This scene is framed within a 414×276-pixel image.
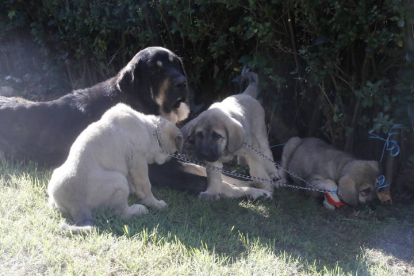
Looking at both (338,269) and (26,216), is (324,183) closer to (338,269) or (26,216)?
(338,269)

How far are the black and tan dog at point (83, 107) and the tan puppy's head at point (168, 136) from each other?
2.88 feet

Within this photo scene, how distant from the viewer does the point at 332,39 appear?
5.02 metres

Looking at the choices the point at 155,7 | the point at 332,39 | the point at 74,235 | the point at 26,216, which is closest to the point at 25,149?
the point at 26,216

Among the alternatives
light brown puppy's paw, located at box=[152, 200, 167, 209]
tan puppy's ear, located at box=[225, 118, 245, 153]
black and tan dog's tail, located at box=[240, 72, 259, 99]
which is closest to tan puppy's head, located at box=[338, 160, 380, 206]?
tan puppy's ear, located at box=[225, 118, 245, 153]

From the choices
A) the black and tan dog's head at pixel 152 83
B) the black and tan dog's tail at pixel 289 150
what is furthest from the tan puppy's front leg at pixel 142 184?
the black and tan dog's tail at pixel 289 150

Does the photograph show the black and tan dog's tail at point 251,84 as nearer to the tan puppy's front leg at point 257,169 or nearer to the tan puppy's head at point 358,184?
the tan puppy's front leg at point 257,169

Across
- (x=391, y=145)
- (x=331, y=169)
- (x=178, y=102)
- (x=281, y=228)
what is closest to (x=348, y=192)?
(x=331, y=169)

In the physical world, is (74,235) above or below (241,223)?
above

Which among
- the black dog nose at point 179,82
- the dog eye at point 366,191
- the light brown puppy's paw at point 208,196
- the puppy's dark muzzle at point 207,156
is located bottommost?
the dog eye at point 366,191

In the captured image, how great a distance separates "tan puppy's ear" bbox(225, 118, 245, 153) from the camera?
4.96 meters

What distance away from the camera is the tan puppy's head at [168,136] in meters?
4.50

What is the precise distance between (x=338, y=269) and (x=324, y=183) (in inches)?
76.0

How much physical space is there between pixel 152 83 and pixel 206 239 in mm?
2382

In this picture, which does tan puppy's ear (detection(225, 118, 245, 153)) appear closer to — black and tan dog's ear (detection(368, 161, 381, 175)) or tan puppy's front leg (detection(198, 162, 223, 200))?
tan puppy's front leg (detection(198, 162, 223, 200))
